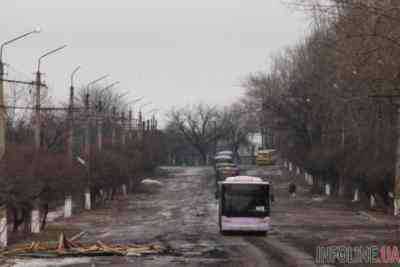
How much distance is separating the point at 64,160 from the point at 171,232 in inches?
338

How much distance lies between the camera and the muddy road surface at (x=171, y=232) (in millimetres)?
27234

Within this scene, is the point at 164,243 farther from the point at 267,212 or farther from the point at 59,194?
the point at 59,194

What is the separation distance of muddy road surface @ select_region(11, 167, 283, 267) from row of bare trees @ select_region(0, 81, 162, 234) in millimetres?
2310

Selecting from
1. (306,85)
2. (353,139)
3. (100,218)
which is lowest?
(100,218)

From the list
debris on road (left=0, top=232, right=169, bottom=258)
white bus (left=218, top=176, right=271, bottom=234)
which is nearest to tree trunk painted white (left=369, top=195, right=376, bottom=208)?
white bus (left=218, top=176, right=271, bottom=234)

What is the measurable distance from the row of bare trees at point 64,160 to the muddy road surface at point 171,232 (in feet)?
7.58

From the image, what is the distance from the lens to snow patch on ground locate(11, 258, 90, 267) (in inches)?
1016

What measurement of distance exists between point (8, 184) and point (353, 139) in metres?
38.8

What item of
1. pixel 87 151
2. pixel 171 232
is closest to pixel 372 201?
pixel 87 151

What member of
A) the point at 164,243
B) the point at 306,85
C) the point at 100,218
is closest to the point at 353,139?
the point at 306,85

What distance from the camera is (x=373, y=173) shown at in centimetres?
5453

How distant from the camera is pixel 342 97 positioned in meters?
42.7

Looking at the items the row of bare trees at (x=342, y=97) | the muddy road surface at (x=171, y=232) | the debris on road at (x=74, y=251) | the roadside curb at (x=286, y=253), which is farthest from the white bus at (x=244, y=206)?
the debris on road at (x=74, y=251)

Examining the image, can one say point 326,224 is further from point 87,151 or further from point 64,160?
point 87,151
